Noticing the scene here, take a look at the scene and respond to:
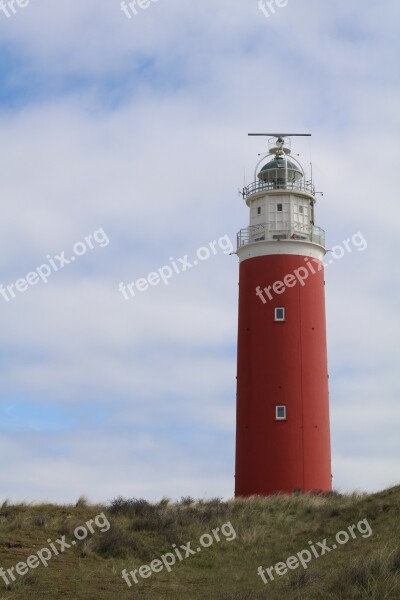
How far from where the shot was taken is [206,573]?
60.2 feet

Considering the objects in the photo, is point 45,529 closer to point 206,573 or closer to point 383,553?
point 206,573

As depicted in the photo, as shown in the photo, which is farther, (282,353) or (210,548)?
(282,353)

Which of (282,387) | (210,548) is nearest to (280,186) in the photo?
(282,387)

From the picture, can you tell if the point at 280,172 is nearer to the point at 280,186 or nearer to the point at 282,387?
the point at 280,186

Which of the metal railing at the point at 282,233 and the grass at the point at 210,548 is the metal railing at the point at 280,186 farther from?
the grass at the point at 210,548

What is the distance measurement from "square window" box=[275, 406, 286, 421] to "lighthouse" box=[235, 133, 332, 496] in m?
0.04

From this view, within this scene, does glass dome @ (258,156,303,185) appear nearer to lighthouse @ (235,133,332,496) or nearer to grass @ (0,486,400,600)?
lighthouse @ (235,133,332,496)

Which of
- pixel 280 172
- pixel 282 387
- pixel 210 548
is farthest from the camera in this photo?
pixel 280 172

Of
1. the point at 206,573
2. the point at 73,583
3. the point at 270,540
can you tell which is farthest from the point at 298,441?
the point at 73,583

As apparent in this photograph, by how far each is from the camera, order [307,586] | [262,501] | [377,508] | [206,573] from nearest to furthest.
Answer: [307,586]
[206,573]
[377,508]
[262,501]

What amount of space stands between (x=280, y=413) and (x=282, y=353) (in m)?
2.30

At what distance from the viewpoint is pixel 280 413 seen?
3022 centimetres

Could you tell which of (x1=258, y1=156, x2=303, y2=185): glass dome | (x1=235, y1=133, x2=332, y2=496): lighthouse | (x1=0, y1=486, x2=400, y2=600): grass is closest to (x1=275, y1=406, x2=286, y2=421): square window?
(x1=235, y1=133, x2=332, y2=496): lighthouse

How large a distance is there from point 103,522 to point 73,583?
14.6 ft
